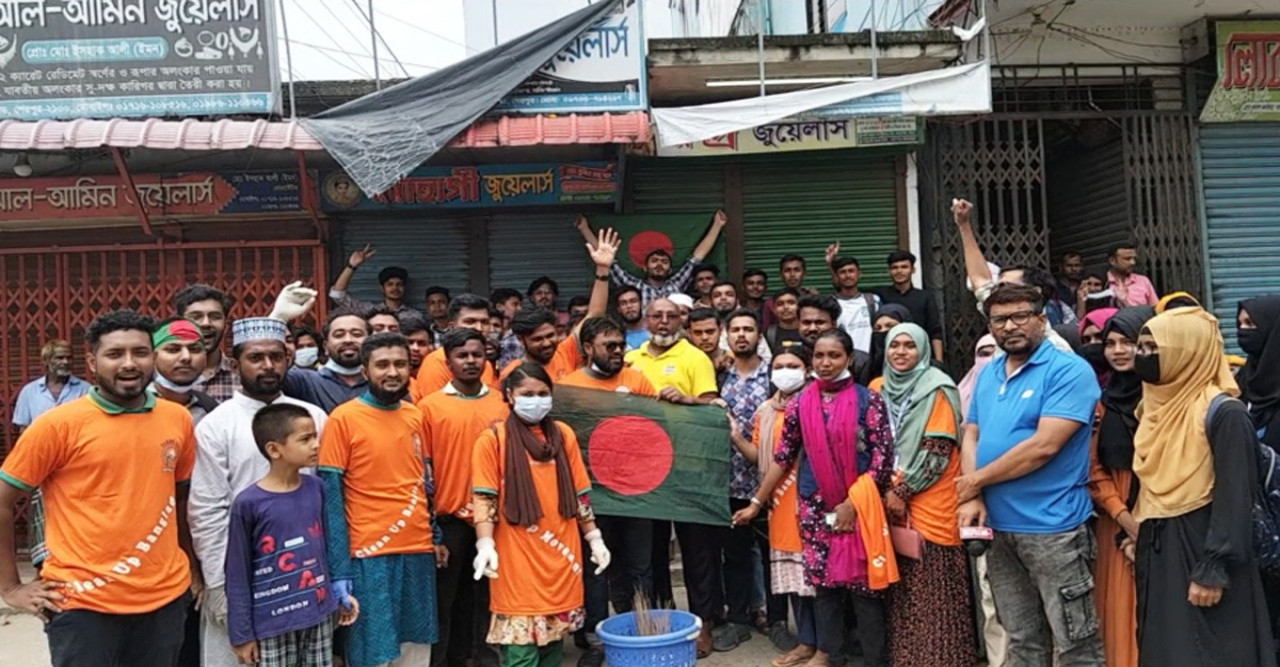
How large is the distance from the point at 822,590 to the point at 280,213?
542 centimetres

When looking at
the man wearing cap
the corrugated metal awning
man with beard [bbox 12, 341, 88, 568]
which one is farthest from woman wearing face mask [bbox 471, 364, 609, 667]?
man with beard [bbox 12, 341, 88, 568]

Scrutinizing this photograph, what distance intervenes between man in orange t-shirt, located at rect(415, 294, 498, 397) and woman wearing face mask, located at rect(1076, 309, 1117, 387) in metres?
2.88

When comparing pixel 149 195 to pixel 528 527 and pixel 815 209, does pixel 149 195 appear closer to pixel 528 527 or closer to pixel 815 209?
pixel 528 527

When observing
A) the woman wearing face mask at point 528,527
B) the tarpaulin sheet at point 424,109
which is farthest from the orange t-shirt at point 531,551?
the tarpaulin sheet at point 424,109

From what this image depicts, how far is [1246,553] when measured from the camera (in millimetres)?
2922

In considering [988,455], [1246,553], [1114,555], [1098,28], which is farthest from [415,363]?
[1098,28]

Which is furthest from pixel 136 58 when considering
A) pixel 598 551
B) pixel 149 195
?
pixel 598 551

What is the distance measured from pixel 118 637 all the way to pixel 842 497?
2922 mm

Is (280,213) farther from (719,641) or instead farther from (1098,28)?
(1098,28)

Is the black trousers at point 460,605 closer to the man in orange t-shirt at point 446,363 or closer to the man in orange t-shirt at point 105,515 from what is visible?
the man in orange t-shirt at point 446,363

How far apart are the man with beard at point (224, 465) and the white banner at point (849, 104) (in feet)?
11.2

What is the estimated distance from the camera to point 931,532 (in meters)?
3.93

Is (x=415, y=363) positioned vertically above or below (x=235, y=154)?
below

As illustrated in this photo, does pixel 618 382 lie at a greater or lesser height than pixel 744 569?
greater
